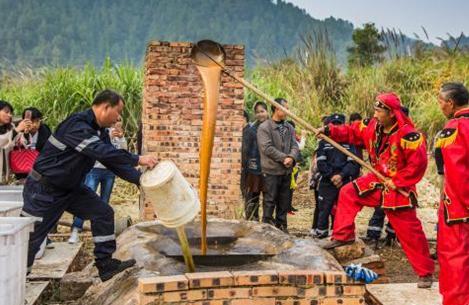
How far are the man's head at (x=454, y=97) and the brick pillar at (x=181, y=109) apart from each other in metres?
3.60

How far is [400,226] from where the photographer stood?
19.6 ft

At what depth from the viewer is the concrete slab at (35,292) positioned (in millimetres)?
5805

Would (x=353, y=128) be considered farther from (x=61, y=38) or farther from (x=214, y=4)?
(x=214, y=4)

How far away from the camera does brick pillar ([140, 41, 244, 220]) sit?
856 cm

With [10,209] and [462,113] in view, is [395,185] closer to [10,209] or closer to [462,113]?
[462,113]

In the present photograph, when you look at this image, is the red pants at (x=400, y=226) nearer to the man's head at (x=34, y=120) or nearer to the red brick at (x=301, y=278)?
the red brick at (x=301, y=278)

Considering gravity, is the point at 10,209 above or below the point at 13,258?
above

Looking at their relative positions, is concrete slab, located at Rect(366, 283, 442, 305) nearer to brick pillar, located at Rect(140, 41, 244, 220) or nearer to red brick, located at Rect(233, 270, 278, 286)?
red brick, located at Rect(233, 270, 278, 286)

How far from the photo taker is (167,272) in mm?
5148

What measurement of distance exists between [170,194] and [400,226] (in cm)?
245

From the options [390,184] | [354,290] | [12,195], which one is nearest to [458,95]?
[390,184]

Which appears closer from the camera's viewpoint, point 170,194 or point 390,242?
point 170,194

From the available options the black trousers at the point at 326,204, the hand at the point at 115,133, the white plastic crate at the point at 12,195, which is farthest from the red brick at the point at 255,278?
the hand at the point at 115,133

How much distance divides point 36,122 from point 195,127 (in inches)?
79.5
